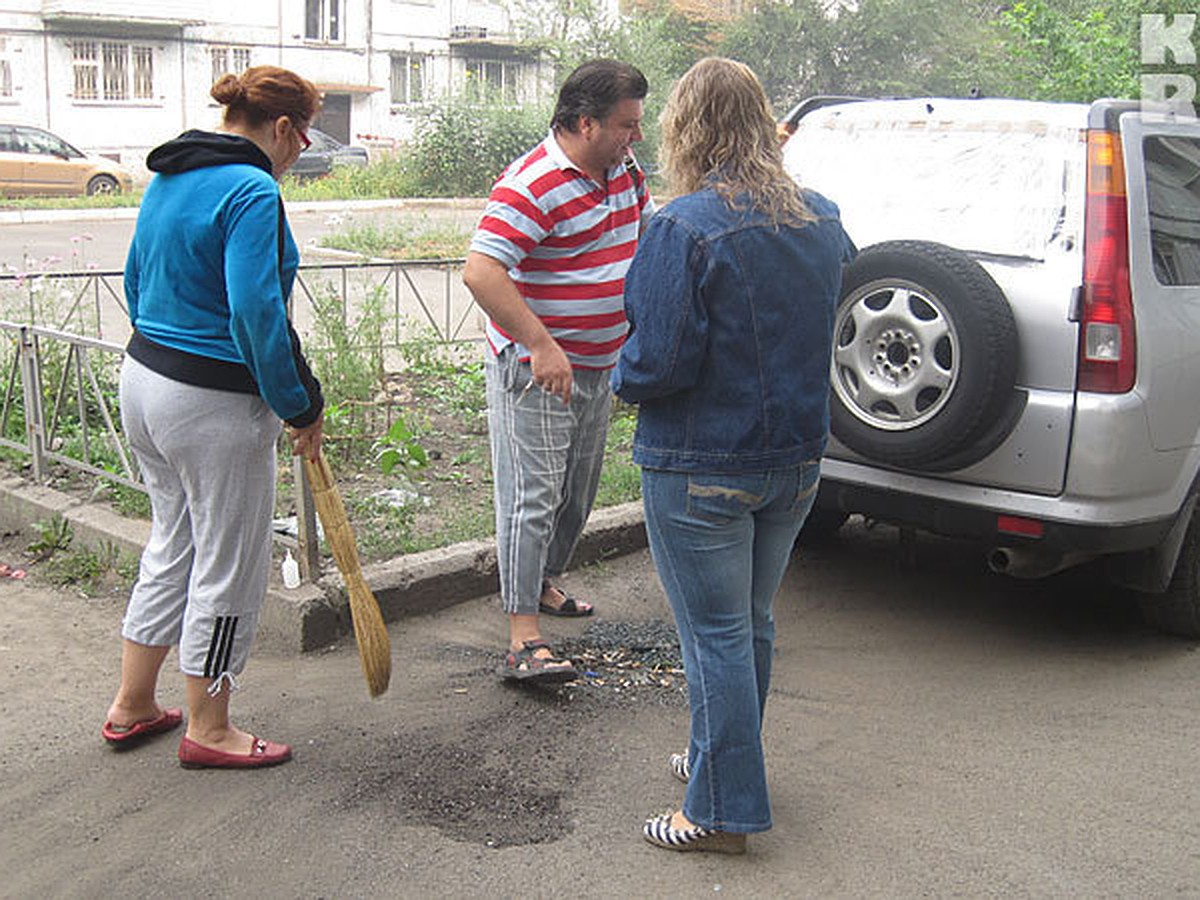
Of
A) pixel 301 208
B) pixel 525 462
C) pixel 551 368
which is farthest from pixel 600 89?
pixel 301 208

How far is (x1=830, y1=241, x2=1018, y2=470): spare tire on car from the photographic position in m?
4.14

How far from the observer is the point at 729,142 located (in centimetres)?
308

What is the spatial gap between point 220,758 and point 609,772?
1075 mm

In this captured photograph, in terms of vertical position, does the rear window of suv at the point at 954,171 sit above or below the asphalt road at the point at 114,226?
above

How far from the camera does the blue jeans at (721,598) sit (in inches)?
122

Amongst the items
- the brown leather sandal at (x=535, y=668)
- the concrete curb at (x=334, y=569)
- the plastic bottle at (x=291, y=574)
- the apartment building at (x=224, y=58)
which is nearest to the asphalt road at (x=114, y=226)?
the apartment building at (x=224, y=58)

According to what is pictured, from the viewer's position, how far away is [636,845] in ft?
10.9

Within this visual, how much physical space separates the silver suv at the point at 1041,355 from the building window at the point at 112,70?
3524 centimetres

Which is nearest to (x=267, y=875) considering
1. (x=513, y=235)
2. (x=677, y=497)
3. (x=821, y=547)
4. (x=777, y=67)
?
(x=677, y=497)

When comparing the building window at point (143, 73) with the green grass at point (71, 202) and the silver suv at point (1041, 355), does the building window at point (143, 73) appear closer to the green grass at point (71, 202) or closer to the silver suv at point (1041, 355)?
the green grass at point (71, 202)

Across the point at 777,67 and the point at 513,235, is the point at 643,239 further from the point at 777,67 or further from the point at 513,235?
the point at 777,67

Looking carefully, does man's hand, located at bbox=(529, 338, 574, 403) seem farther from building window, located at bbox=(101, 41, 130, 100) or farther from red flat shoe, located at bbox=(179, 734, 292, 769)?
building window, located at bbox=(101, 41, 130, 100)

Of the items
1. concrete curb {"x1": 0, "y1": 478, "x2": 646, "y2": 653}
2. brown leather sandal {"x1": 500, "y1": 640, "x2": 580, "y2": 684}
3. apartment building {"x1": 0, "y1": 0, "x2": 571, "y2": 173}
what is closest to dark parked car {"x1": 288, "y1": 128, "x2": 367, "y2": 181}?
apartment building {"x1": 0, "y1": 0, "x2": 571, "y2": 173}

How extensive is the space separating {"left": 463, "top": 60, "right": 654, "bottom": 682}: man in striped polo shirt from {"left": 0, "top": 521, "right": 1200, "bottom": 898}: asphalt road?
44cm
